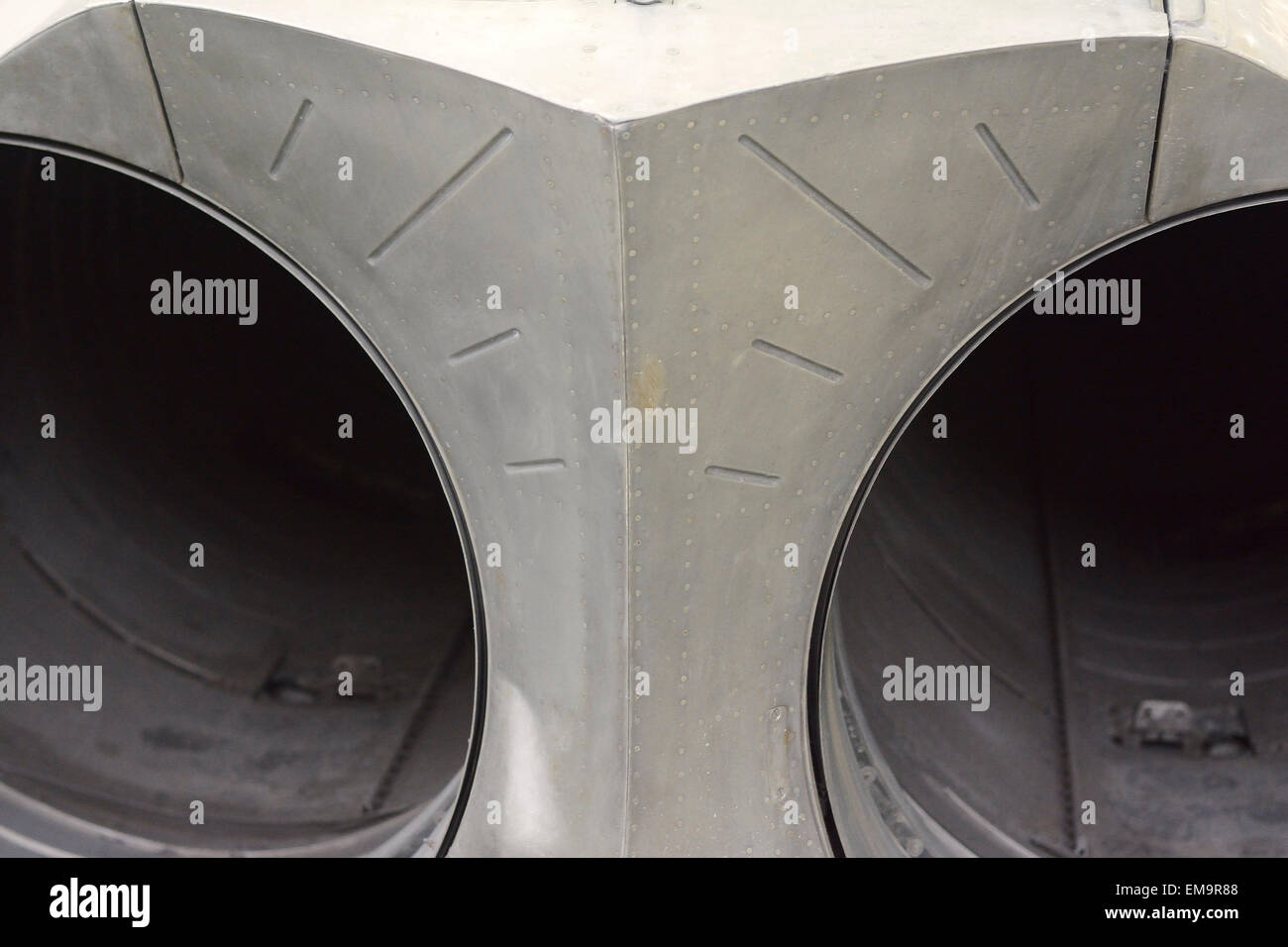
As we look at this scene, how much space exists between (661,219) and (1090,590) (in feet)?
12.5

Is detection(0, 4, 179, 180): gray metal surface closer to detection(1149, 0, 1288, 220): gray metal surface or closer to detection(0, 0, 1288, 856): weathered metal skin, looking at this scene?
detection(0, 0, 1288, 856): weathered metal skin

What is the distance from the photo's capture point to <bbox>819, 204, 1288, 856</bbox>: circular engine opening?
17.0 ft

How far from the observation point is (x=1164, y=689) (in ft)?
19.0

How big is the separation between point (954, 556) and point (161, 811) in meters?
3.66

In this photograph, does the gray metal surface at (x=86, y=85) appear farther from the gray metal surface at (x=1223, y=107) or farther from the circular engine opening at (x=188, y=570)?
the gray metal surface at (x=1223, y=107)

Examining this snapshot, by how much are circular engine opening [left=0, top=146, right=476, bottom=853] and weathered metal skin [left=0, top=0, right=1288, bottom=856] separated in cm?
122

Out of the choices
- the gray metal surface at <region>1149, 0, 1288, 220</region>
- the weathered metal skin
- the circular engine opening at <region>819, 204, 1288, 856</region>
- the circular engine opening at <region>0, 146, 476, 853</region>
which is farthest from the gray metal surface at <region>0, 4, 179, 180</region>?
the gray metal surface at <region>1149, 0, 1288, 220</region>

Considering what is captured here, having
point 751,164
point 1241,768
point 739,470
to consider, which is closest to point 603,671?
point 739,470

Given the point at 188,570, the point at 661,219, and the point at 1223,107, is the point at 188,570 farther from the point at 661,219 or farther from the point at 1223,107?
the point at 1223,107

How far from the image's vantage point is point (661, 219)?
334cm

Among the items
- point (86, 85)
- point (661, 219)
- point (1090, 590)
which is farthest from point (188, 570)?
point (1090, 590)

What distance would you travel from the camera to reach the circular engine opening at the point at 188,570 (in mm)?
5074
